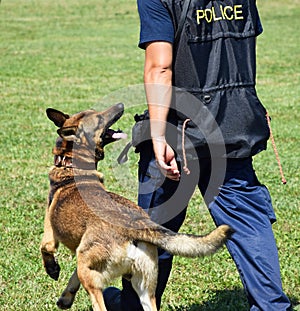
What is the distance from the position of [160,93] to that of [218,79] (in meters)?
0.37

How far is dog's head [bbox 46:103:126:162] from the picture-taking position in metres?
4.76

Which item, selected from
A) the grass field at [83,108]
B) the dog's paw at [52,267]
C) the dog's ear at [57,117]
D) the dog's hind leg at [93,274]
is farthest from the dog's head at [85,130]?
the dog's hind leg at [93,274]

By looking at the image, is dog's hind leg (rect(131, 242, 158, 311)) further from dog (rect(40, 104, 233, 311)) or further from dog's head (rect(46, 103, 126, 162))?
dog's head (rect(46, 103, 126, 162))

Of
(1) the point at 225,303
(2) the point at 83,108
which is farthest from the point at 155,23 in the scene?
(2) the point at 83,108

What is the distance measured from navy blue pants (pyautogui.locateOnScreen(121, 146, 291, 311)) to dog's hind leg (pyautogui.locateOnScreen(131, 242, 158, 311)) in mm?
307

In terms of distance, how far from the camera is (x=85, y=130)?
4801mm

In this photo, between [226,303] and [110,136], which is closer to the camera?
[110,136]

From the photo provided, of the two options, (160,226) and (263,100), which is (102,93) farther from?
(160,226)

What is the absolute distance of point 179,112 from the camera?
A: 4215 millimetres

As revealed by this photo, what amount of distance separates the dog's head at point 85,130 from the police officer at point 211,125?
0.54 metres

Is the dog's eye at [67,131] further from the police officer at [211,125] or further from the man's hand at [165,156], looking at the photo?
the man's hand at [165,156]

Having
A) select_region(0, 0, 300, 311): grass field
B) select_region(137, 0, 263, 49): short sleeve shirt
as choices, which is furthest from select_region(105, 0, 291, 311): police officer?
select_region(0, 0, 300, 311): grass field

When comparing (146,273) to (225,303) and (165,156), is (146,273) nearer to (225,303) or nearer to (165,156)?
(165,156)

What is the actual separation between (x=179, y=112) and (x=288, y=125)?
7402 millimetres
